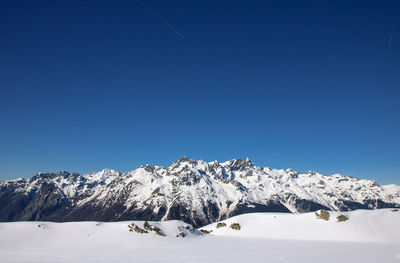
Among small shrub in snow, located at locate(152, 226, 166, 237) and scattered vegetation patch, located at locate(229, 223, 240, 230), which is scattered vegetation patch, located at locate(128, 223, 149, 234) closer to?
small shrub in snow, located at locate(152, 226, 166, 237)

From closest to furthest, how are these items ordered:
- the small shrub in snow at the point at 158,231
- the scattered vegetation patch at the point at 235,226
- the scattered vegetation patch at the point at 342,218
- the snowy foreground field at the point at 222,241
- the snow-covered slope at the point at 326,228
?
the snowy foreground field at the point at 222,241, the small shrub in snow at the point at 158,231, the snow-covered slope at the point at 326,228, the scattered vegetation patch at the point at 342,218, the scattered vegetation patch at the point at 235,226

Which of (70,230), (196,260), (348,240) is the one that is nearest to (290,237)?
(348,240)

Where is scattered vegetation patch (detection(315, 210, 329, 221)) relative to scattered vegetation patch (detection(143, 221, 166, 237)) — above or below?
above

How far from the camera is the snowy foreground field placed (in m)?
28.5

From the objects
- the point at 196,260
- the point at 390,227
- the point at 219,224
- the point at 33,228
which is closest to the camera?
the point at 196,260

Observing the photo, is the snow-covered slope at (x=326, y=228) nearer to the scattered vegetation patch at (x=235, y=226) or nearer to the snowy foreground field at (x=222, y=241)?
the snowy foreground field at (x=222, y=241)

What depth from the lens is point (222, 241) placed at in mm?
46938

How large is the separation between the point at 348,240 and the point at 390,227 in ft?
36.9

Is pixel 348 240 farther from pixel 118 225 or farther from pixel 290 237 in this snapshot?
pixel 118 225

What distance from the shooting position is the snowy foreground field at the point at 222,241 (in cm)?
Result: 2850

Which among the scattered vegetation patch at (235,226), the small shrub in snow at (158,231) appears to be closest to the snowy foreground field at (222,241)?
the scattered vegetation patch at (235,226)

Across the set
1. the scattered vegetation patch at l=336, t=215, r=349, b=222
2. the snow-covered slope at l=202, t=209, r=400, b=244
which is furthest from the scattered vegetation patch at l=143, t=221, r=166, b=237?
the scattered vegetation patch at l=336, t=215, r=349, b=222

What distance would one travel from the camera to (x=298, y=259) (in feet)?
89.7

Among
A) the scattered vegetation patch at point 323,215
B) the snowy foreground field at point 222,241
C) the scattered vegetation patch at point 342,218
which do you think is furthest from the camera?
the scattered vegetation patch at point 323,215
